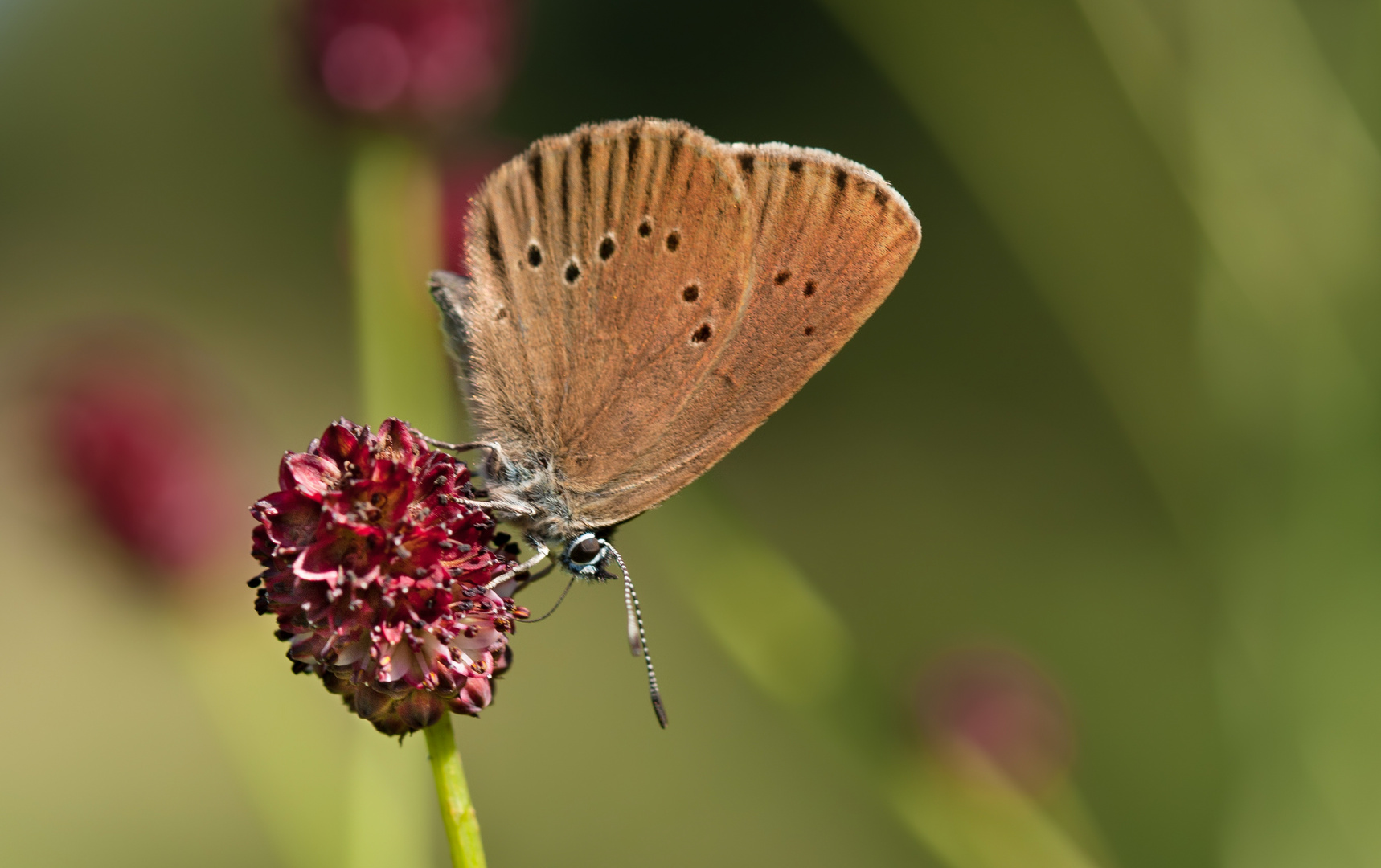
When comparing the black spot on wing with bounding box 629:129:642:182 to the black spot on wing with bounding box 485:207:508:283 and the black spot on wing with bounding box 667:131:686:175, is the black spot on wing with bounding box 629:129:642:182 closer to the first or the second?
the black spot on wing with bounding box 667:131:686:175

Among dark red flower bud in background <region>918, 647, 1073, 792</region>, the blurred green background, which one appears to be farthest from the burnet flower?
dark red flower bud in background <region>918, 647, 1073, 792</region>

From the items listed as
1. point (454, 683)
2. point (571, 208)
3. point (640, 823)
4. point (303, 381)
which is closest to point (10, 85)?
point (303, 381)

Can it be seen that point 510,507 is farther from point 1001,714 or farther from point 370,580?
point 1001,714

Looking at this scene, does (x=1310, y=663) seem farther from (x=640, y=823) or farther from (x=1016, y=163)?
(x=640, y=823)

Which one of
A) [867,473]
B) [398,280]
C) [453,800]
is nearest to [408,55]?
[398,280]

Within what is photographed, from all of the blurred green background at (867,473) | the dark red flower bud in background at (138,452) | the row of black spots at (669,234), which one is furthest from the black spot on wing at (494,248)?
the dark red flower bud in background at (138,452)
